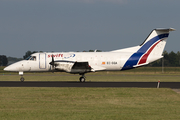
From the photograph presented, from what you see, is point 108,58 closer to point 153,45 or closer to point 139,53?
point 139,53

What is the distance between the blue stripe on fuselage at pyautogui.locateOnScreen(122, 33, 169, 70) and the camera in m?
29.0
